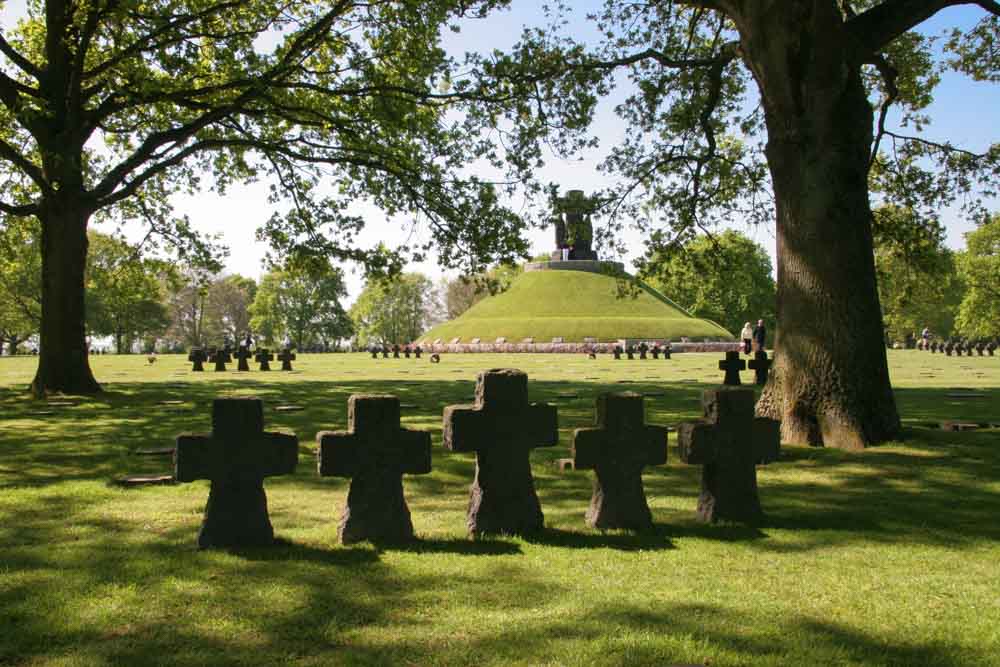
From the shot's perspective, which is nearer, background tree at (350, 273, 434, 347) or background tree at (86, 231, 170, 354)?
background tree at (86, 231, 170, 354)

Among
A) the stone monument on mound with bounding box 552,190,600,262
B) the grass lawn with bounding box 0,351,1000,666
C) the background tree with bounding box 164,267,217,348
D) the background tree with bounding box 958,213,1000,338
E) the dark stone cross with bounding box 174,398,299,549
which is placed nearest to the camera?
the grass lawn with bounding box 0,351,1000,666

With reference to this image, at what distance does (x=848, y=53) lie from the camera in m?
10.1

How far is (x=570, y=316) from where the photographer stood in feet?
305

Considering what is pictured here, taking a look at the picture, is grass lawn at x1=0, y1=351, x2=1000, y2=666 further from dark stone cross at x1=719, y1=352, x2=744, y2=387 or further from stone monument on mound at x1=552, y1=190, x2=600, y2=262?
dark stone cross at x1=719, y1=352, x2=744, y2=387

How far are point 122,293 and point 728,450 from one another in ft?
77.0

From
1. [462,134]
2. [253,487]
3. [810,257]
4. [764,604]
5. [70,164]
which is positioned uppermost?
[462,134]

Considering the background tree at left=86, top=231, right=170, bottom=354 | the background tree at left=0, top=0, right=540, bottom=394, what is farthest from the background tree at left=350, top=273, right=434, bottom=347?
the background tree at left=0, top=0, right=540, bottom=394

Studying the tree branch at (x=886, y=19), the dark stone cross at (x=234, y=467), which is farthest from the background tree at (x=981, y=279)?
the dark stone cross at (x=234, y=467)

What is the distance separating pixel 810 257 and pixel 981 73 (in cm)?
1018

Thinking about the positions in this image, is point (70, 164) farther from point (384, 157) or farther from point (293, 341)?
point (293, 341)

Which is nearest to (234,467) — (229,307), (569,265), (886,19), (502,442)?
(502,442)

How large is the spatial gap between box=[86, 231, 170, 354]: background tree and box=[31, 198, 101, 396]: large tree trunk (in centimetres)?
600

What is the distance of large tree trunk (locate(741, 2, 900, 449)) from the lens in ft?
32.1

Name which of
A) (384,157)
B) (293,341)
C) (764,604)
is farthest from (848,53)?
(293,341)
